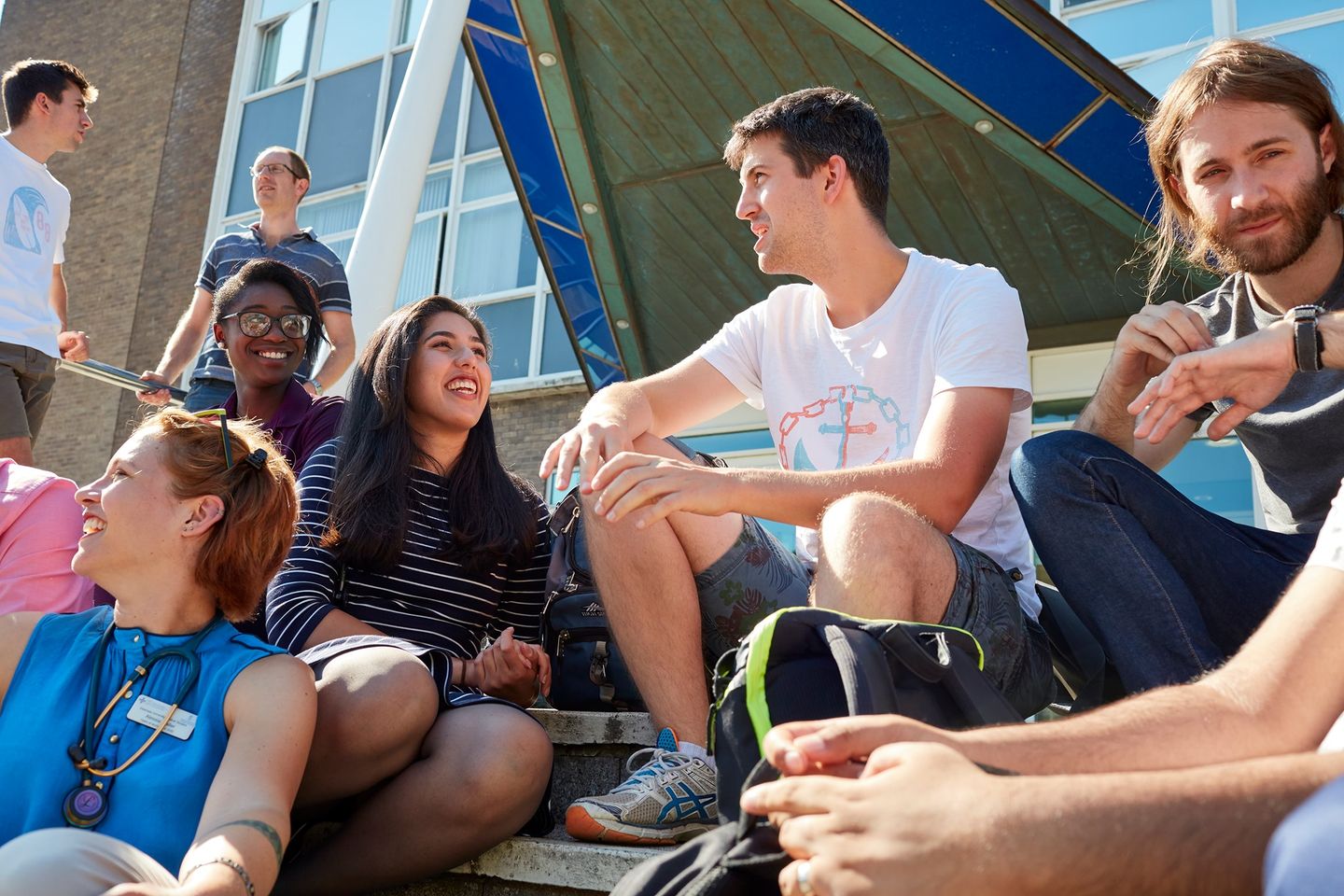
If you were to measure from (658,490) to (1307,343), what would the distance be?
1.11m

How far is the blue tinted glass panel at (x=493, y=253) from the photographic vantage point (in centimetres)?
1166

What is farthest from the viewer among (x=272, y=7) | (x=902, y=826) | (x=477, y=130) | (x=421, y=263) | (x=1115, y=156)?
(x=272, y=7)

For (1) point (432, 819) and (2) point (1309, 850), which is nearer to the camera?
(2) point (1309, 850)

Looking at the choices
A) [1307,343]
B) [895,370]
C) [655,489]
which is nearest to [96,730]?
[655,489]

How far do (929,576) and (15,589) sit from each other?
2028 millimetres

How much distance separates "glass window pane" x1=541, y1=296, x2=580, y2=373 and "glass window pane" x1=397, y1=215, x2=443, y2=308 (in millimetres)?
2103

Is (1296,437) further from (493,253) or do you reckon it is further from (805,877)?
(493,253)

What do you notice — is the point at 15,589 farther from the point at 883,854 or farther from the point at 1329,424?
the point at 1329,424

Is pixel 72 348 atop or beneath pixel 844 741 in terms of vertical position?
atop

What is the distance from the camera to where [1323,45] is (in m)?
6.86

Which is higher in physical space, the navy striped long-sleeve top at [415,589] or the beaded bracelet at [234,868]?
the navy striped long-sleeve top at [415,589]

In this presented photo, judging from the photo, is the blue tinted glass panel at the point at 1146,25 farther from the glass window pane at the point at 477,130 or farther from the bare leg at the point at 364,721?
the bare leg at the point at 364,721

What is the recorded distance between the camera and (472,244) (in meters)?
12.1

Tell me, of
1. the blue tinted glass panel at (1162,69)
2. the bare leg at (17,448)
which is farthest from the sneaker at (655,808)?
the blue tinted glass panel at (1162,69)
